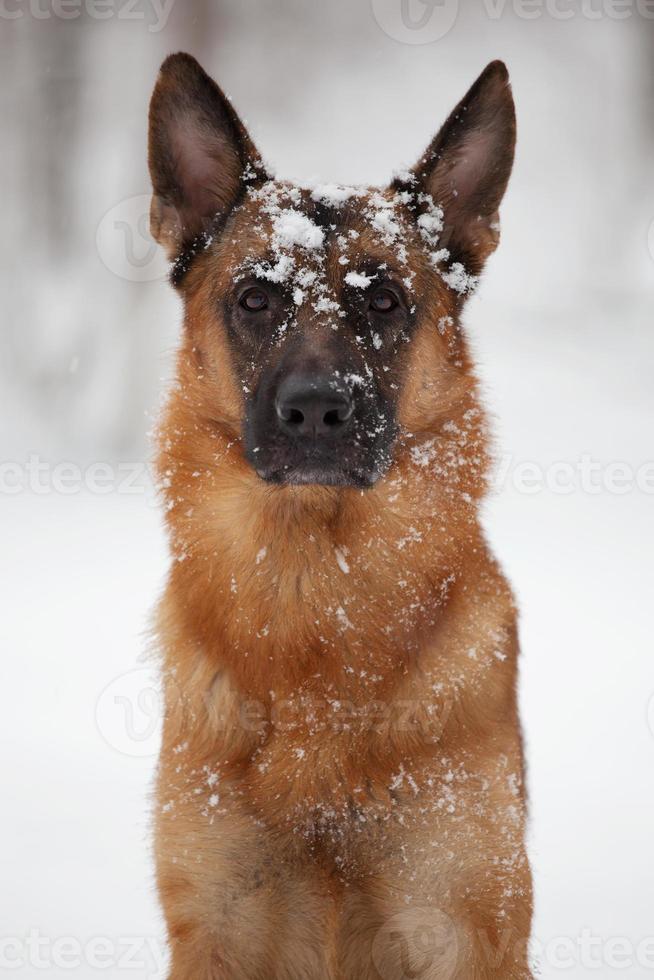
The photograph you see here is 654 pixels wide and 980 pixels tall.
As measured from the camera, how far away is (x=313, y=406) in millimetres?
2570

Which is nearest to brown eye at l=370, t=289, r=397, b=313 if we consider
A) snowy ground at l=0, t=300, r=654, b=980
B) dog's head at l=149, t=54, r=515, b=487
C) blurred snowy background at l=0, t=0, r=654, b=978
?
dog's head at l=149, t=54, r=515, b=487

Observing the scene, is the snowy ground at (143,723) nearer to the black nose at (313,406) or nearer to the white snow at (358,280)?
the white snow at (358,280)

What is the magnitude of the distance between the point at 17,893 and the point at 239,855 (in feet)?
4.31

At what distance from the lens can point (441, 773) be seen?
101 inches

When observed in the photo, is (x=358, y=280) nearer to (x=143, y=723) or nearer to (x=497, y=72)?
(x=497, y=72)

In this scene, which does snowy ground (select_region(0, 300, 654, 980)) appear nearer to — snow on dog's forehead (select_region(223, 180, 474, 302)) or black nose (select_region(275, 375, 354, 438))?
snow on dog's forehead (select_region(223, 180, 474, 302))

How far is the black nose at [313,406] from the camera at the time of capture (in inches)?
101

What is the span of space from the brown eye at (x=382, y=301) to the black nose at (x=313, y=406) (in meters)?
0.51

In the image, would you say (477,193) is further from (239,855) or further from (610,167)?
(610,167)

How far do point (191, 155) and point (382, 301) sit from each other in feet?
2.79

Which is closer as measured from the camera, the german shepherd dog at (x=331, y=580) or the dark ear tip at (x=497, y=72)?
the german shepherd dog at (x=331, y=580)

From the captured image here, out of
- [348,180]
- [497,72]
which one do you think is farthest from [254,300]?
[348,180]

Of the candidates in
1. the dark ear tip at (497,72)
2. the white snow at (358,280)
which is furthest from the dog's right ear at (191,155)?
the dark ear tip at (497,72)

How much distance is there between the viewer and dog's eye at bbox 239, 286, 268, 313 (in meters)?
2.98
